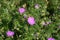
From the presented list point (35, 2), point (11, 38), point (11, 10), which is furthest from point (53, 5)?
point (11, 38)

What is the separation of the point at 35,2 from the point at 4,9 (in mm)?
450

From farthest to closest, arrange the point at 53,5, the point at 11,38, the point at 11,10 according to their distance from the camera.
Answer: the point at 53,5, the point at 11,10, the point at 11,38

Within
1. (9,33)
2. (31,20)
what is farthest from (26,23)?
(9,33)

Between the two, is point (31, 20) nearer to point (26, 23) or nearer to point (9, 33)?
point (26, 23)

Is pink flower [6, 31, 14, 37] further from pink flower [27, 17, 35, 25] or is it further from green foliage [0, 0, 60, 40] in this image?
pink flower [27, 17, 35, 25]

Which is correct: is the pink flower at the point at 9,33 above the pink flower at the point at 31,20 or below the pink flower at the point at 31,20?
below

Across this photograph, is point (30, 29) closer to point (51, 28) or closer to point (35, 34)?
point (35, 34)

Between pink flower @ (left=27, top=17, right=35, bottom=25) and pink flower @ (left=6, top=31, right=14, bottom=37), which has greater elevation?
pink flower @ (left=27, top=17, right=35, bottom=25)

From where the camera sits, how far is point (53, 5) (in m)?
3.15

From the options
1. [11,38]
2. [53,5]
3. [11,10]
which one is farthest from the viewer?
[53,5]

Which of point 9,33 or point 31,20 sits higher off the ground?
point 31,20

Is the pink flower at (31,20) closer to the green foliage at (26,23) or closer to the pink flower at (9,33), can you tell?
the green foliage at (26,23)

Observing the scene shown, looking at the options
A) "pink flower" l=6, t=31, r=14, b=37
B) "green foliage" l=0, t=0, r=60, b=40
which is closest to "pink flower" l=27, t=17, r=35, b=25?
"green foliage" l=0, t=0, r=60, b=40

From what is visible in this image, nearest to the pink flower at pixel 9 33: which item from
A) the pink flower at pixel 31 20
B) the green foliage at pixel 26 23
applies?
the green foliage at pixel 26 23
